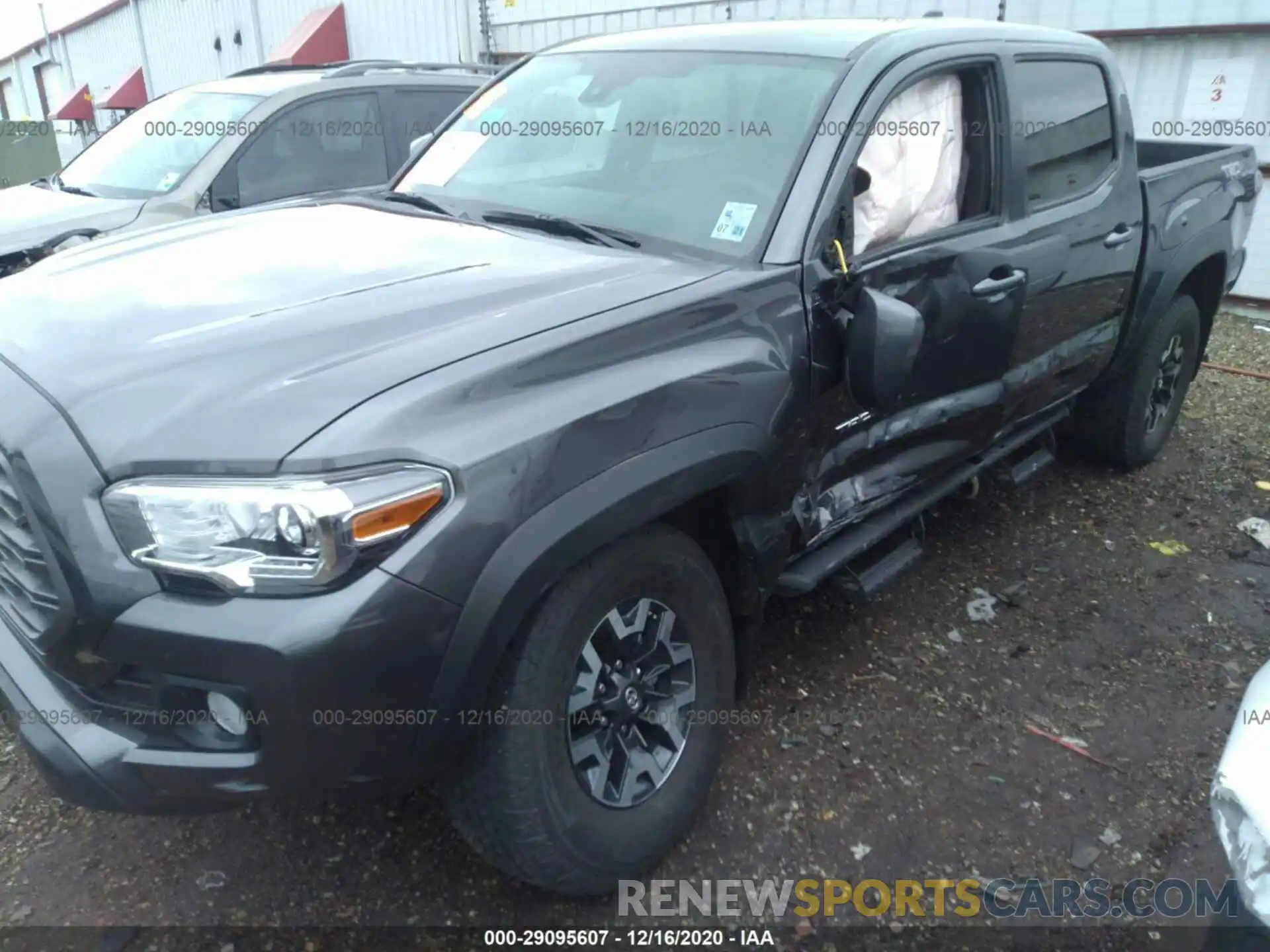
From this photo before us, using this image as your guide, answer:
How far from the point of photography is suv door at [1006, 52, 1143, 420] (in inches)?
133

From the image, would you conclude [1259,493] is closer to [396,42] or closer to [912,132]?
[912,132]

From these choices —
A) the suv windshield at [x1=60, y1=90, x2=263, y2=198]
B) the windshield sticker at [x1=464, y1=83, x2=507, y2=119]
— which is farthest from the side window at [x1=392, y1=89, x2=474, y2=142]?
the windshield sticker at [x1=464, y1=83, x2=507, y2=119]

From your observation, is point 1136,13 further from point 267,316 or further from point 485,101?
point 267,316

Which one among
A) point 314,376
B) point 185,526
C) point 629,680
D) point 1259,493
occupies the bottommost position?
point 1259,493

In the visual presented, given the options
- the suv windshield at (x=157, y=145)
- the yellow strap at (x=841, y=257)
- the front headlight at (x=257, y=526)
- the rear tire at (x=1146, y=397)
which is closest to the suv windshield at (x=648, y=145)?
the yellow strap at (x=841, y=257)

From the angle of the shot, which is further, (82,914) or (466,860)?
(466,860)

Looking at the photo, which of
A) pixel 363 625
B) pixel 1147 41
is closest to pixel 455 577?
pixel 363 625

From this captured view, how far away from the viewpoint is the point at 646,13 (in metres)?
10.3

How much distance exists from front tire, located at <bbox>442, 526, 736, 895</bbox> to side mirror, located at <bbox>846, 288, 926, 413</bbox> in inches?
24.9

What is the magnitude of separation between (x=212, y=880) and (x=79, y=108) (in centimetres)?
2759

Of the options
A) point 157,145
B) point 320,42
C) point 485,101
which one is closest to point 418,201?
point 485,101

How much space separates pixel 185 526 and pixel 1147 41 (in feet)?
27.8

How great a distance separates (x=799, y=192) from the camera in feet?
8.43

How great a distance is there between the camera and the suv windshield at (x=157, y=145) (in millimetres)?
5688
